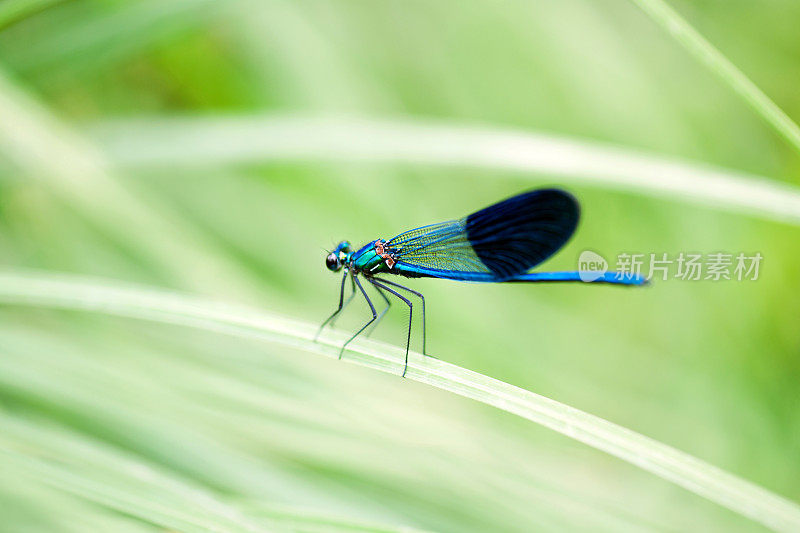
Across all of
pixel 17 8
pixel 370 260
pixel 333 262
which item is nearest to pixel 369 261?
pixel 370 260

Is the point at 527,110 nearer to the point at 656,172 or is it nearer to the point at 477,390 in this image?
the point at 656,172

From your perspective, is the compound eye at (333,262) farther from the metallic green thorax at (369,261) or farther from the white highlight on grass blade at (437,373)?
the white highlight on grass blade at (437,373)

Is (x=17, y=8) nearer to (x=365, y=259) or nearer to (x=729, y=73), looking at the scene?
(x=365, y=259)

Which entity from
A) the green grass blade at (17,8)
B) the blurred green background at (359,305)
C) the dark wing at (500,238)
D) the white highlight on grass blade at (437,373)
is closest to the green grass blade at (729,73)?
the dark wing at (500,238)

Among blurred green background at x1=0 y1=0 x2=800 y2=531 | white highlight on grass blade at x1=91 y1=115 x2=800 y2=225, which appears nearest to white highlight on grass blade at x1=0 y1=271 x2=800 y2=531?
blurred green background at x1=0 y1=0 x2=800 y2=531

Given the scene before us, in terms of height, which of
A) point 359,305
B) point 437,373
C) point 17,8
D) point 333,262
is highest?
point 359,305

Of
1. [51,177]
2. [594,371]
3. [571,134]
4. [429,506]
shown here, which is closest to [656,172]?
[429,506]

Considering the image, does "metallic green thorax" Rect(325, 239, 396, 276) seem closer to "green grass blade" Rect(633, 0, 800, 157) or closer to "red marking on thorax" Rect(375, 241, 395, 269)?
"red marking on thorax" Rect(375, 241, 395, 269)
